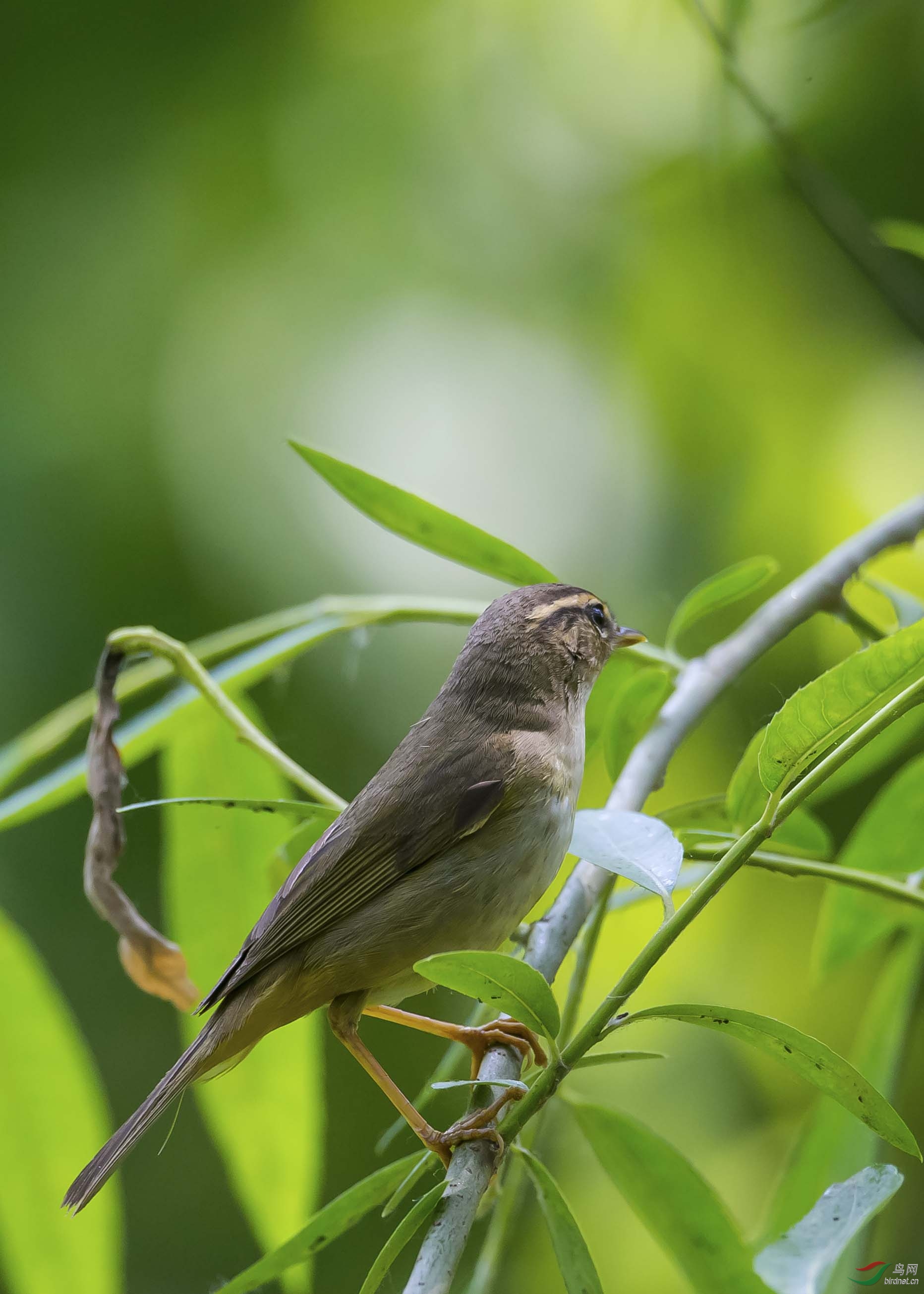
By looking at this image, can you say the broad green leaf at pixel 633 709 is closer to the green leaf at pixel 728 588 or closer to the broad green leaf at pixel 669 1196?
the green leaf at pixel 728 588

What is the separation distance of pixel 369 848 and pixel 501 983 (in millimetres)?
837

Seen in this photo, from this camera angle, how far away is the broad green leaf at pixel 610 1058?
121 cm

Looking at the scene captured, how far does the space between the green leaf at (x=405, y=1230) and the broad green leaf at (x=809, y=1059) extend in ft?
1.02

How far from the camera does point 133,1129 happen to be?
1.63 meters

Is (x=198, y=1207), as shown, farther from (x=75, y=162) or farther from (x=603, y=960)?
(x=75, y=162)

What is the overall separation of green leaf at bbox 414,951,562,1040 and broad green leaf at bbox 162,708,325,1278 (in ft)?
3.59

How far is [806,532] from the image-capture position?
396 cm

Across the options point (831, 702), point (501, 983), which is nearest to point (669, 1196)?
point (501, 983)

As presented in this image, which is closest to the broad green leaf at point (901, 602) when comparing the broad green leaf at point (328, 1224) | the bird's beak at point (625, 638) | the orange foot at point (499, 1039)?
the bird's beak at point (625, 638)

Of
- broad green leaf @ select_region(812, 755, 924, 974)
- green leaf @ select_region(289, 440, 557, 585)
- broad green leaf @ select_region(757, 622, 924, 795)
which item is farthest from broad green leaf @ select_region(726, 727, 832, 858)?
green leaf @ select_region(289, 440, 557, 585)

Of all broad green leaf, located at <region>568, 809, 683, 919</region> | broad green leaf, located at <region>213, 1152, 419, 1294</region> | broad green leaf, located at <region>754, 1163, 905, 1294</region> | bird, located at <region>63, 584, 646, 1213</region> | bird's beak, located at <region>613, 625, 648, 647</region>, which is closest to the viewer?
broad green leaf, located at <region>754, 1163, 905, 1294</region>

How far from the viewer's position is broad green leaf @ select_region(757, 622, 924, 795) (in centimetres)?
117

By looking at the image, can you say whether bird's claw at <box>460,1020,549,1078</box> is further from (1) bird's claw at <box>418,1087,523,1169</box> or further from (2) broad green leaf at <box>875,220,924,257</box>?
(2) broad green leaf at <box>875,220,924,257</box>

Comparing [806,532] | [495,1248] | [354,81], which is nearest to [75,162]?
[354,81]
